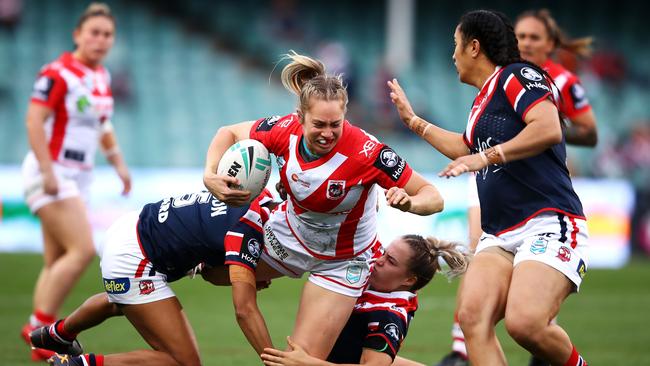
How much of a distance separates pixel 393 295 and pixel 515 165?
1223 millimetres

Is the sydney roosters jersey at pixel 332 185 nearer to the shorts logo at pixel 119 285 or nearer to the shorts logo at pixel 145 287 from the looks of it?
the shorts logo at pixel 145 287

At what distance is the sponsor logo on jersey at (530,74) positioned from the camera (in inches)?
207

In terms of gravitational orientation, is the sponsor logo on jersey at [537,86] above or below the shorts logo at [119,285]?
above

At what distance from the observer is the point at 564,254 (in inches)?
207

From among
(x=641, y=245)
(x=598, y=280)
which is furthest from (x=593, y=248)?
(x=598, y=280)

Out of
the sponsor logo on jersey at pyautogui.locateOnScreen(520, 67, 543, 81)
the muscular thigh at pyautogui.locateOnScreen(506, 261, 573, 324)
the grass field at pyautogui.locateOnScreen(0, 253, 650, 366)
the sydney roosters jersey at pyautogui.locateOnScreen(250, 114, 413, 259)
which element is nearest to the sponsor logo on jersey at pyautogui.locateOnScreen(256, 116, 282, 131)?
the sydney roosters jersey at pyautogui.locateOnScreen(250, 114, 413, 259)

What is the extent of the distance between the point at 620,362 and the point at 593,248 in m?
8.45

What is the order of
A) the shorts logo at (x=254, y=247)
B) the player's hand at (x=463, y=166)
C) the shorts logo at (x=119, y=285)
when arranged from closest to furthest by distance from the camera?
the player's hand at (x=463, y=166) → the shorts logo at (x=254, y=247) → the shorts logo at (x=119, y=285)

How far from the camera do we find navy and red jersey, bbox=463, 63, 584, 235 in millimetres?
5289

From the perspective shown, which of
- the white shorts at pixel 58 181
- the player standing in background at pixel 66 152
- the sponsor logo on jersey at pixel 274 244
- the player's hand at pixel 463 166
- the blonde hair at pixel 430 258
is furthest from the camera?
the white shorts at pixel 58 181

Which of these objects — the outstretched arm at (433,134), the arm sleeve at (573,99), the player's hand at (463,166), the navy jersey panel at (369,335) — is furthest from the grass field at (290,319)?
the player's hand at (463,166)

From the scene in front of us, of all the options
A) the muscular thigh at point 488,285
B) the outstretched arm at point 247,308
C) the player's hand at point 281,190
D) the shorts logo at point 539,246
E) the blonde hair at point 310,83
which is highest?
the blonde hair at point 310,83

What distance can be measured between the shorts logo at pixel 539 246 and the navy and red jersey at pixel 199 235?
5.12ft

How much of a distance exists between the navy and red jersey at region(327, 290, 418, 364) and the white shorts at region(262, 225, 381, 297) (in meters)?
0.16
